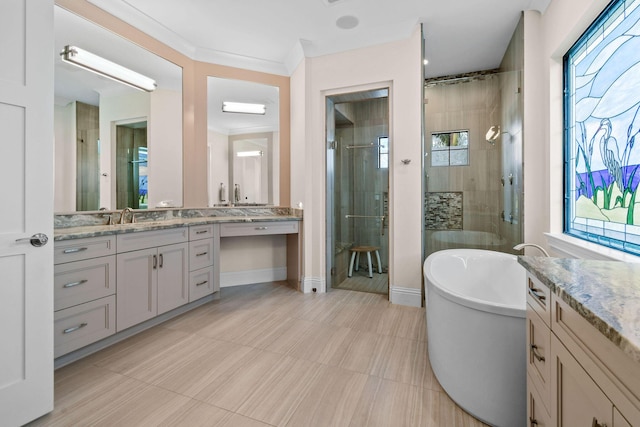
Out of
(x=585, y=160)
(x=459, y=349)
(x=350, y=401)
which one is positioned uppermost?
(x=585, y=160)

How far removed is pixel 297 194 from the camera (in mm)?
3482

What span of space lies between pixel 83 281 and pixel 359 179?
279cm

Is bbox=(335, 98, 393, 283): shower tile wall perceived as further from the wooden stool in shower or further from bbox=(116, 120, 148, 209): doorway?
bbox=(116, 120, 148, 209): doorway

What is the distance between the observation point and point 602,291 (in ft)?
2.38

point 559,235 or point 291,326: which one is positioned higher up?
point 559,235

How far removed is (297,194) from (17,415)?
2.69 meters

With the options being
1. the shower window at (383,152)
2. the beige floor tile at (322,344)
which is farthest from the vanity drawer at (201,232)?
the shower window at (383,152)

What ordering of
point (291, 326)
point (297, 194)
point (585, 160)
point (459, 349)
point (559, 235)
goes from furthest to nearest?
1. point (297, 194)
2. point (291, 326)
3. point (559, 235)
4. point (585, 160)
5. point (459, 349)

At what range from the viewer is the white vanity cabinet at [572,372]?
1.71 feet

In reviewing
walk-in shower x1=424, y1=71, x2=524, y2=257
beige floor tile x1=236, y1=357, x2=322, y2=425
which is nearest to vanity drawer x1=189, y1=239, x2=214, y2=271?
beige floor tile x1=236, y1=357, x2=322, y2=425

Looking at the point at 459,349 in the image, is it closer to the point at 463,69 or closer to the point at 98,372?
the point at 98,372

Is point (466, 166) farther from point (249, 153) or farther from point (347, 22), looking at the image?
point (249, 153)

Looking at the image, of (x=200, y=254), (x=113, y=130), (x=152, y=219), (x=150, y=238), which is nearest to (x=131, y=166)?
(x=113, y=130)

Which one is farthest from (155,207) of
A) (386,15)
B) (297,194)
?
(386,15)
